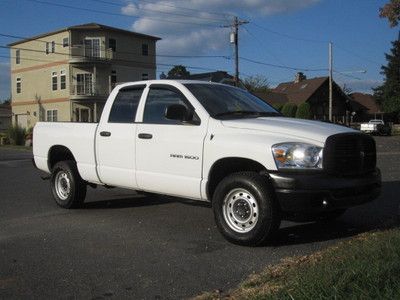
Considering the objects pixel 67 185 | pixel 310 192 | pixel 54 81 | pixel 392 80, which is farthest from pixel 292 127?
pixel 392 80

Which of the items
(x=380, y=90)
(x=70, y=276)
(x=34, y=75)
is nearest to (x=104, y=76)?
(x=34, y=75)

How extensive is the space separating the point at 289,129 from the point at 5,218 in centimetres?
455

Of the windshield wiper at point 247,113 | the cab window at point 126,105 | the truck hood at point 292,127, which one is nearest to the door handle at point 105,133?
the cab window at point 126,105

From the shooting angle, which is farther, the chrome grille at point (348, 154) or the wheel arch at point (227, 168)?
the wheel arch at point (227, 168)

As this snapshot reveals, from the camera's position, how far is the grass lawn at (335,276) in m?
3.93

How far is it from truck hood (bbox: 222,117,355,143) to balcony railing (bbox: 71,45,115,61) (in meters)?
44.9

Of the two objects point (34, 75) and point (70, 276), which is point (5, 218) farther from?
point (34, 75)

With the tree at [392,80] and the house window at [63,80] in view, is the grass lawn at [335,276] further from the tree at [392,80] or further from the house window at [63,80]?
the tree at [392,80]

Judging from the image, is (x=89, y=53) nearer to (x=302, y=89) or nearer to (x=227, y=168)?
(x=302, y=89)

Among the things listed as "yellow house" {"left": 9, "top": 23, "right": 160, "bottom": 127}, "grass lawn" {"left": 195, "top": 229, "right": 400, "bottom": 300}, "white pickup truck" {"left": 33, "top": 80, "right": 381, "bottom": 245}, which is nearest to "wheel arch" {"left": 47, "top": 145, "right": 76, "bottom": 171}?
"white pickup truck" {"left": 33, "top": 80, "right": 381, "bottom": 245}

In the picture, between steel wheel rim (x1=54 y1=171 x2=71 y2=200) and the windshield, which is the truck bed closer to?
steel wheel rim (x1=54 y1=171 x2=71 y2=200)

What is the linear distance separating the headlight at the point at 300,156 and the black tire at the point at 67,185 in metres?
3.89

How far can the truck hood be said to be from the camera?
6.00 metres

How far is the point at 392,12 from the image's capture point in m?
20.6
